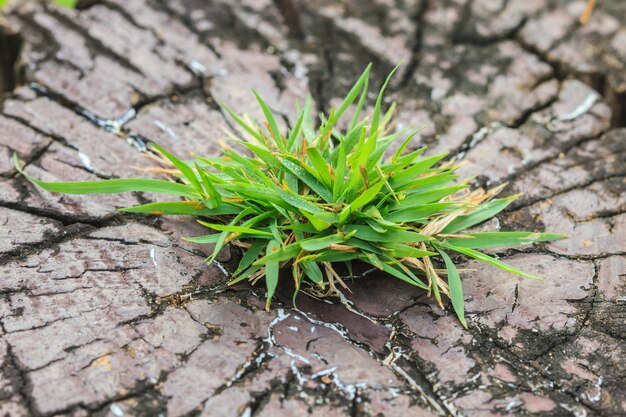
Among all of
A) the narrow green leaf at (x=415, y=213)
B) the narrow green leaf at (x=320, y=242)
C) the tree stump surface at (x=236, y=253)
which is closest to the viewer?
the tree stump surface at (x=236, y=253)

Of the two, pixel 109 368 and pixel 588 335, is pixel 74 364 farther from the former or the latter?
pixel 588 335

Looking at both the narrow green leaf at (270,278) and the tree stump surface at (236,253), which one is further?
the narrow green leaf at (270,278)

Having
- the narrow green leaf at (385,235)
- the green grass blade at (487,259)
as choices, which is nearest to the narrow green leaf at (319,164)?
the narrow green leaf at (385,235)

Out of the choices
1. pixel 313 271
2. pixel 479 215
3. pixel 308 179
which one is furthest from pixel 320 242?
pixel 479 215

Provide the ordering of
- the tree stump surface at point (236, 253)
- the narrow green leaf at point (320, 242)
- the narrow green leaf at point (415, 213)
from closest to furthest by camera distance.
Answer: the tree stump surface at point (236, 253)
the narrow green leaf at point (320, 242)
the narrow green leaf at point (415, 213)

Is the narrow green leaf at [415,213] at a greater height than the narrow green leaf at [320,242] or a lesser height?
greater

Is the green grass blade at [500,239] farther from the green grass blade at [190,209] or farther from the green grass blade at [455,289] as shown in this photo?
the green grass blade at [190,209]

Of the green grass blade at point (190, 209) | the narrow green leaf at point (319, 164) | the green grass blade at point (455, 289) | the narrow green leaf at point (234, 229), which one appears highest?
the narrow green leaf at point (319, 164)

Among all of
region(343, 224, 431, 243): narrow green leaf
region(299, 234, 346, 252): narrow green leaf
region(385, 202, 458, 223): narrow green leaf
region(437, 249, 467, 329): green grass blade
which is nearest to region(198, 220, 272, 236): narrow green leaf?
region(299, 234, 346, 252): narrow green leaf
